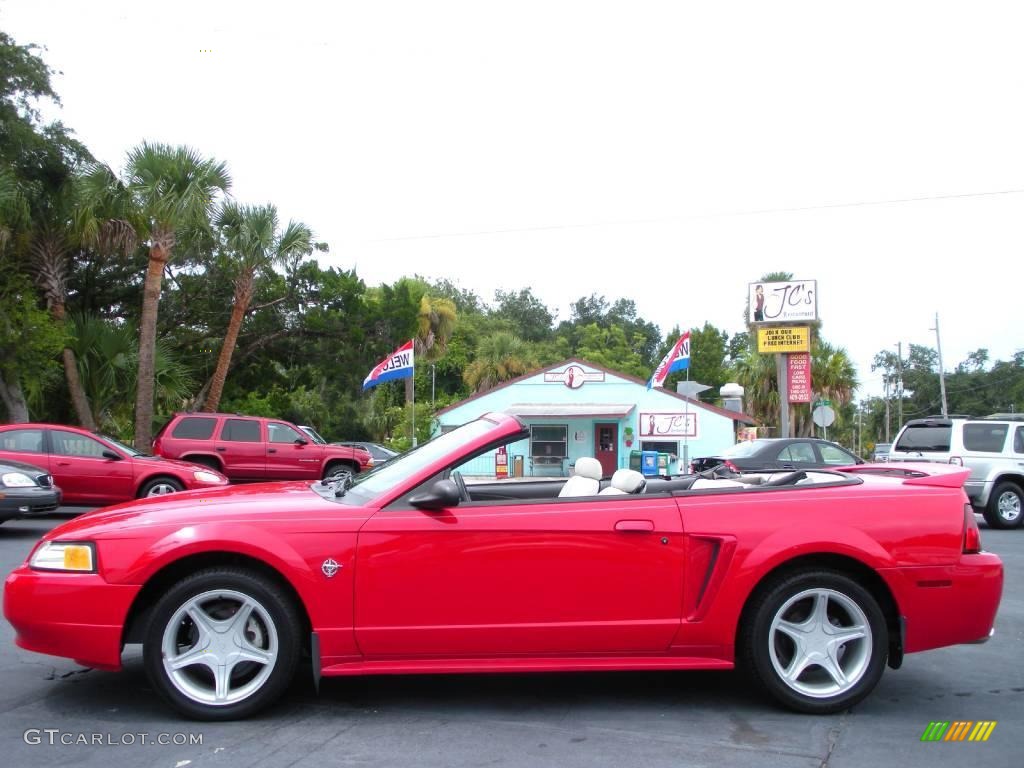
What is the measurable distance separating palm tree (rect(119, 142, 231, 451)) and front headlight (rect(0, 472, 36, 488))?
29.9ft

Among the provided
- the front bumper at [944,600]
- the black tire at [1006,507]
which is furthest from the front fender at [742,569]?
the black tire at [1006,507]

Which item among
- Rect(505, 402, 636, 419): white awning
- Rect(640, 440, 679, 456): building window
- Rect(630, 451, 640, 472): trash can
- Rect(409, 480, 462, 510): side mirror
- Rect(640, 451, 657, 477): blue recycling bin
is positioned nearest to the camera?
Rect(409, 480, 462, 510): side mirror

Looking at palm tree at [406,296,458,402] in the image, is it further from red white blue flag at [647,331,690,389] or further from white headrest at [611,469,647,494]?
white headrest at [611,469,647,494]

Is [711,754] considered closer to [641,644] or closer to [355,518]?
[641,644]

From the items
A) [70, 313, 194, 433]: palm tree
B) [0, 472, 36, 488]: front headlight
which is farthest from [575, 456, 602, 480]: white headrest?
[70, 313, 194, 433]: palm tree

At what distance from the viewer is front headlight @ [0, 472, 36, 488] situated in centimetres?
1072

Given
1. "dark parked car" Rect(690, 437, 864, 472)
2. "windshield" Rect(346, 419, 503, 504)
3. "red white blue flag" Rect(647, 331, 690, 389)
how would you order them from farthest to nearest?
"red white blue flag" Rect(647, 331, 690, 389) < "dark parked car" Rect(690, 437, 864, 472) < "windshield" Rect(346, 419, 503, 504)

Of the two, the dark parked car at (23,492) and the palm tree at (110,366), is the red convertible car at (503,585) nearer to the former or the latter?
the dark parked car at (23,492)

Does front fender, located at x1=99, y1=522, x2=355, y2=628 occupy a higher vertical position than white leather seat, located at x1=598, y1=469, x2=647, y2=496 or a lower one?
lower

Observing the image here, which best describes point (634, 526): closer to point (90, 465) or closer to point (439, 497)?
point (439, 497)

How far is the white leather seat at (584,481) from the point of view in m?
4.81

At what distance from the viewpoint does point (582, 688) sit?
4.78m

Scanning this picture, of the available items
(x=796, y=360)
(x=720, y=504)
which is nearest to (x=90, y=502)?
(x=720, y=504)

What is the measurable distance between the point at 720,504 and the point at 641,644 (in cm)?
80
